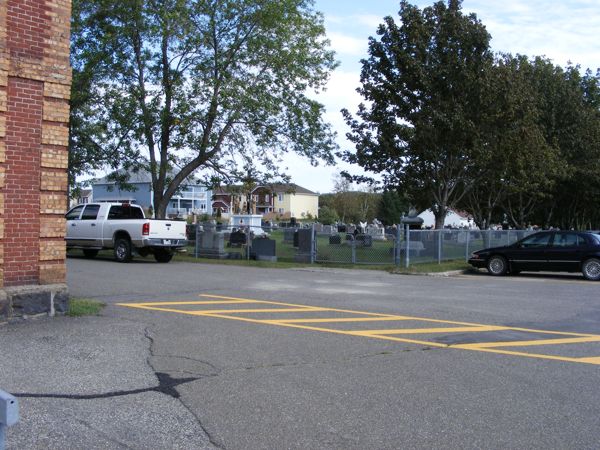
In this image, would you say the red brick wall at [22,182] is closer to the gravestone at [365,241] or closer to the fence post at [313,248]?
the fence post at [313,248]

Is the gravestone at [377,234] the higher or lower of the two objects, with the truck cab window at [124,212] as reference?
lower

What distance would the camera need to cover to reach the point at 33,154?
924 centimetres

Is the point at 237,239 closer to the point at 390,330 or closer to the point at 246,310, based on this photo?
the point at 246,310

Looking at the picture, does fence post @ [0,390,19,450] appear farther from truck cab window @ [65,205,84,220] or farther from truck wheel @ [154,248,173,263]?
truck cab window @ [65,205,84,220]

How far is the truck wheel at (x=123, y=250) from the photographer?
22172mm

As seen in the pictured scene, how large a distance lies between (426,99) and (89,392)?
70.1ft

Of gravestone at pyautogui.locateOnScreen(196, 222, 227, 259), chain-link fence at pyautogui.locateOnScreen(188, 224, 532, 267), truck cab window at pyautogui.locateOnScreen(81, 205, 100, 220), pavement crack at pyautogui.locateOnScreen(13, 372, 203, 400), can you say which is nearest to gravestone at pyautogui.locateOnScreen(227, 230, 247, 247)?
chain-link fence at pyautogui.locateOnScreen(188, 224, 532, 267)

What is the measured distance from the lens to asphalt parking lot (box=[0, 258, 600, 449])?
4797mm

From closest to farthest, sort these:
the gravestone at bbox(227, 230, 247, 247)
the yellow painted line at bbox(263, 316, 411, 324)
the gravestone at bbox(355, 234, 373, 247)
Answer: the yellow painted line at bbox(263, 316, 411, 324), the gravestone at bbox(355, 234, 373, 247), the gravestone at bbox(227, 230, 247, 247)

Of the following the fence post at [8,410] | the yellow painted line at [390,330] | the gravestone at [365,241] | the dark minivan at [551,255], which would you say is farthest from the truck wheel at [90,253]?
the fence post at [8,410]

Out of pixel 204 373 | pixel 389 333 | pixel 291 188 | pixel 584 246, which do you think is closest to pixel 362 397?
pixel 204 373

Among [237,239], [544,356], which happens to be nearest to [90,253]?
[237,239]

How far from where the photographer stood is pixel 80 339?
313 inches

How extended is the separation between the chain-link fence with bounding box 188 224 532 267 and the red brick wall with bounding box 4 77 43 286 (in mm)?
14024
